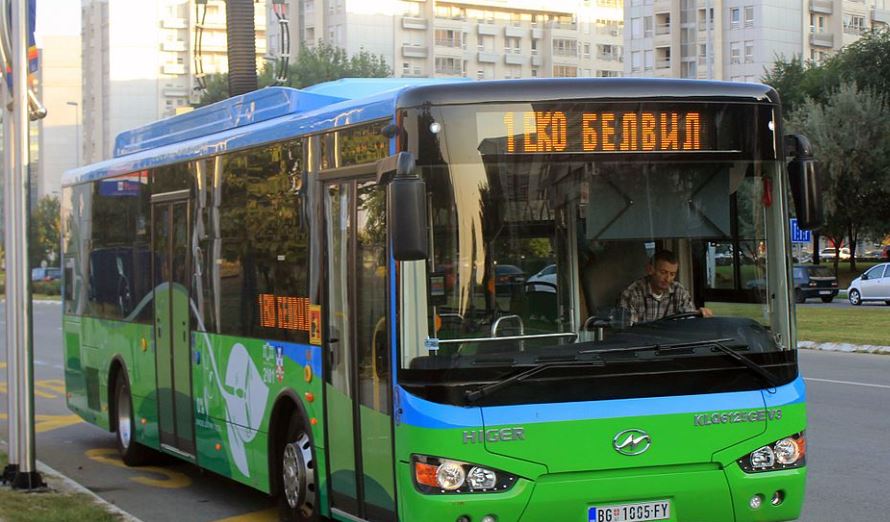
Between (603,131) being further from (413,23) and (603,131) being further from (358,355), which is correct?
(413,23)

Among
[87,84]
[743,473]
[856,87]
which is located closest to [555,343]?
[743,473]

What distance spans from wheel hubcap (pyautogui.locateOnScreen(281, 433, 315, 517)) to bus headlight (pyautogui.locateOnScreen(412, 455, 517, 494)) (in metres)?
1.98

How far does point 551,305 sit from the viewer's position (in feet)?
22.6

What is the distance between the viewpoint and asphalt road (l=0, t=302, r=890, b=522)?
9.45 meters

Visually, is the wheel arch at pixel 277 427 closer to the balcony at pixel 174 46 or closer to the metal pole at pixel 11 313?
the metal pole at pixel 11 313

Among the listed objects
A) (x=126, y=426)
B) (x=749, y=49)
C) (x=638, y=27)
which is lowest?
(x=126, y=426)

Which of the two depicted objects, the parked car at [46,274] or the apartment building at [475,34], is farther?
the apartment building at [475,34]

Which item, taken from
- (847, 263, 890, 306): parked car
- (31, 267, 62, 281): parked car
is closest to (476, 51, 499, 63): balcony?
(31, 267, 62, 281): parked car

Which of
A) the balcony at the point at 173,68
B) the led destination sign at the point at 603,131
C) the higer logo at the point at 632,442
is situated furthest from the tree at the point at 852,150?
the balcony at the point at 173,68

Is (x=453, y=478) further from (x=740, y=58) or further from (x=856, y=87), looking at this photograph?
(x=740, y=58)

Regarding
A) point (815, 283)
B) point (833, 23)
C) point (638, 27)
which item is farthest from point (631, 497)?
point (638, 27)

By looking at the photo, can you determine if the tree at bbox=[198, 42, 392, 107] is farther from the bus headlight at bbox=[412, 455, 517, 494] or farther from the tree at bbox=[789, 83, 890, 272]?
the bus headlight at bbox=[412, 455, 517, 494]

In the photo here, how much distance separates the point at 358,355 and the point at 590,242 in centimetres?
145

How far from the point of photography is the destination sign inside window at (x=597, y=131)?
6.75 m
